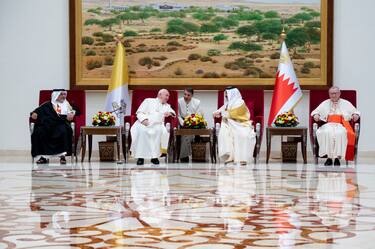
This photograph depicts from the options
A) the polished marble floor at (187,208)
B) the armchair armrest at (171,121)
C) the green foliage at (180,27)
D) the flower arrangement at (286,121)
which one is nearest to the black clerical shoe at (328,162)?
the flower arrangement at (286,121)

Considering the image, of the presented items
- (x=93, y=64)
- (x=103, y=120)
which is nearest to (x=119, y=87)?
(x=93, y=64)

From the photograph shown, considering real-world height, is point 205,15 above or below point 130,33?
above

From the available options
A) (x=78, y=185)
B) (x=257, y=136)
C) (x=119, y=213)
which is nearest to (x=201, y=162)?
(x=257, y=136)

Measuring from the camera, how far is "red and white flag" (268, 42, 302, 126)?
1563 cm

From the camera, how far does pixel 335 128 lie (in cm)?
1443

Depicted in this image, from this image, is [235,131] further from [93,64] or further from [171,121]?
[93,64]

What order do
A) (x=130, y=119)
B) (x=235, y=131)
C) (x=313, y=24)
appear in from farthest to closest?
(x=313, y=24)
(x=130, y=119)
(x=235, y=131)

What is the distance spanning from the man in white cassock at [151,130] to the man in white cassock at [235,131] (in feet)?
2.91

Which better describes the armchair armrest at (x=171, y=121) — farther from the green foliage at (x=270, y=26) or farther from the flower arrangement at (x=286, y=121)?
the green foliage at (x=270, y=26)

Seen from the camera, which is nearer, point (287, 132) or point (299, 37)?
point (287, 132)

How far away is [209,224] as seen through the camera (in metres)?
7.15

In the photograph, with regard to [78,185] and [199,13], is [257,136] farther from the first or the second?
[78,185]

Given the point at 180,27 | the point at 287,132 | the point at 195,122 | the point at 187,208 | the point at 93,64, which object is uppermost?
the point at 180,27

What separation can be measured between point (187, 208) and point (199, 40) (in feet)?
28.2
